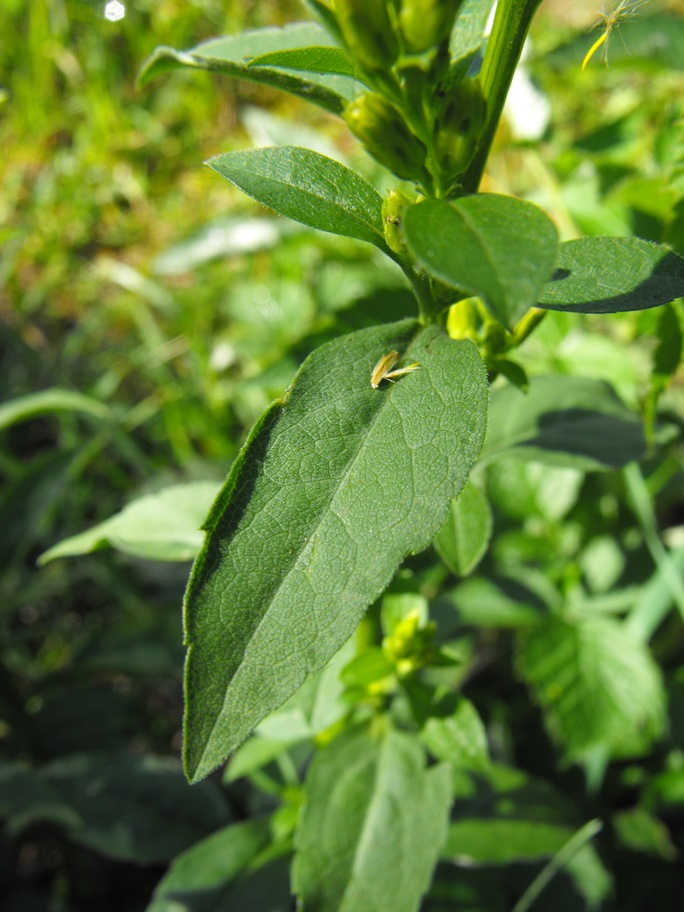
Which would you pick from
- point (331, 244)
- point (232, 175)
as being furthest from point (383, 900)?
point (331, 244)

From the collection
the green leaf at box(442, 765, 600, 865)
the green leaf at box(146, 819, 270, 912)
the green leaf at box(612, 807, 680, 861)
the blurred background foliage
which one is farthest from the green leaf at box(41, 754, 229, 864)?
the green leaf at box(612, 807, 680, 861)

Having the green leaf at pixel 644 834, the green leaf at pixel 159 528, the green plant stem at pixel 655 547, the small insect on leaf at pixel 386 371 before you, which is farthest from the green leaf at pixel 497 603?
the small insect on leaf at pixel 386 371

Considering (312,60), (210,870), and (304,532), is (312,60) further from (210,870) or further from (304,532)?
(210,870)

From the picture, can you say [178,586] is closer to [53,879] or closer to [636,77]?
[53,879]

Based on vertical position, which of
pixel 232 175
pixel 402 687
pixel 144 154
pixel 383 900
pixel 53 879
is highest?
pixel 232 175

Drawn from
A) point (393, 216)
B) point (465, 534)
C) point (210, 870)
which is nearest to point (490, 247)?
point (393, 216)

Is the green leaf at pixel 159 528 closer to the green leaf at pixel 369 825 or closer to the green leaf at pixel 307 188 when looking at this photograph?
the green leaf at pixel 369 825
